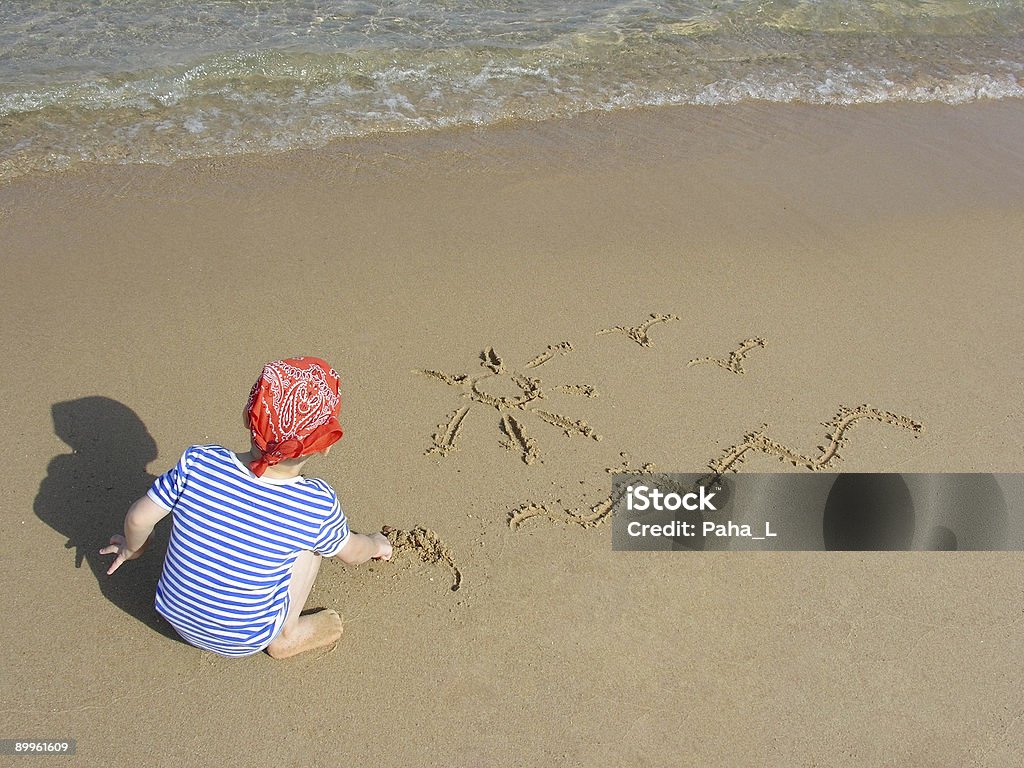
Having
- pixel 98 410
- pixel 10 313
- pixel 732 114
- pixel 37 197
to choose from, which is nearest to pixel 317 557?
pixel 98 410

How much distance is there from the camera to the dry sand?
2393 mm

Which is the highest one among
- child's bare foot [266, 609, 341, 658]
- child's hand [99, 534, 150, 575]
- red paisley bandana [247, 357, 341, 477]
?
red paisley bandana [247, 357, 341, 477]

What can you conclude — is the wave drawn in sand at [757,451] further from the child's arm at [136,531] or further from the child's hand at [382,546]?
the child's arm at [136,531]

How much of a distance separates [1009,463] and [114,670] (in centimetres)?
309

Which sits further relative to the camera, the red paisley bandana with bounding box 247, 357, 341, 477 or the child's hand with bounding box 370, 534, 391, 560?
the child's hand with bounding box 370, 534, 391, 560

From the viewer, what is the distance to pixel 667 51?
7035 millimetres

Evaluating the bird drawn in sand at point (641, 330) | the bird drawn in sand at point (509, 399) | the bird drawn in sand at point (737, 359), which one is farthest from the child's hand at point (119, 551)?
the bird drawn in sand at point (737, 359)

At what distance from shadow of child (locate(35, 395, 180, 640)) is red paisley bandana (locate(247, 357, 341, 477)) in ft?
2.27

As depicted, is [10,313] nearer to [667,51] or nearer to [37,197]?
[37,197]

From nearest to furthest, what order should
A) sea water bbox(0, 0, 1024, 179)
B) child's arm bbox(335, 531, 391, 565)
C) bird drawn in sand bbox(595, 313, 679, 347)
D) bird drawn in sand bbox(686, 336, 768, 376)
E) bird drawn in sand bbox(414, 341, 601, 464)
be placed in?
child's arm bbox(335, 531, 391, 565) < bird drawn in sand bbox(414, 341, 601, 464) < bird drawn in sand bbox(686, 336, 768, 376) < bird drawn in sand bbox(595, 313, 679, 347) < sea water bbox(0, 0, 1024, 179)

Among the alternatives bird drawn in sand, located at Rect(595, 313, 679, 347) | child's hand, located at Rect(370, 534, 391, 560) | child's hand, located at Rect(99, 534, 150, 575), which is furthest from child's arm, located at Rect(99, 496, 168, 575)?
bird drawn in sand, located at Rect(595, 313, 679, 347)

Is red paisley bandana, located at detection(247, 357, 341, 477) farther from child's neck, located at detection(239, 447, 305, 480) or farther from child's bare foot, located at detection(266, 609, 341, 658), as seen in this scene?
child's bare foot, located at detection(266, 609, 341, 658)

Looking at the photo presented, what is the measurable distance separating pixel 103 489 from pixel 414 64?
4572mm

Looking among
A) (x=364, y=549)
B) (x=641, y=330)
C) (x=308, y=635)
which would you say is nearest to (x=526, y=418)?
(x=641, y=330)
